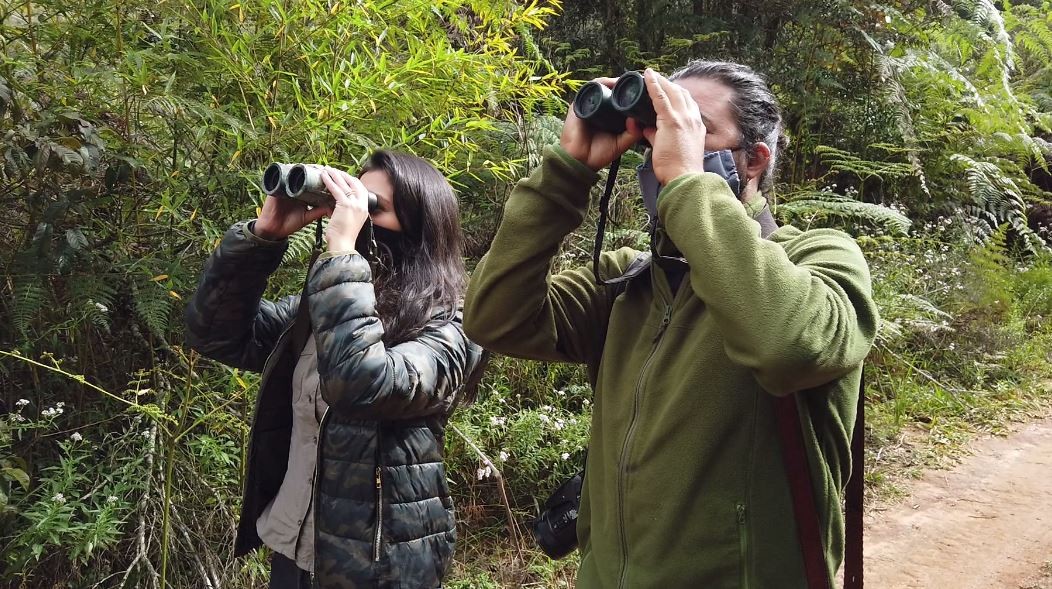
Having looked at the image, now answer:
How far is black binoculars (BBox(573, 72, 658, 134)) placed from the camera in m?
1.47

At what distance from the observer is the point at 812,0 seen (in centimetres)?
679

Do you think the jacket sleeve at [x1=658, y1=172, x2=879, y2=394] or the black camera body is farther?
the black camera body

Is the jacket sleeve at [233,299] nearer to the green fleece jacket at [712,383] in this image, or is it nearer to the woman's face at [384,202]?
the woman's face at [384,202]

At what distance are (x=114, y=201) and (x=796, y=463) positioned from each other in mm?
2321

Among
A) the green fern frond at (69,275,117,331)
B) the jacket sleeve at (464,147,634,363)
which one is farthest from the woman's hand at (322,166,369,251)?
the green fern frond at (69,275,117,331)

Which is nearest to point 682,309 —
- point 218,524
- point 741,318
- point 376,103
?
point 741,318

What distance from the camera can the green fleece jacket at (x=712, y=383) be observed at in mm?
1229

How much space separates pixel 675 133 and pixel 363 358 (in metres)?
0.89

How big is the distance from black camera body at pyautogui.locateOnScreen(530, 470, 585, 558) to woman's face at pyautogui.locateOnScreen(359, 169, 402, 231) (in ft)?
2.96

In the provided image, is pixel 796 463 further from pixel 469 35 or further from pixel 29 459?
pixel 469 35

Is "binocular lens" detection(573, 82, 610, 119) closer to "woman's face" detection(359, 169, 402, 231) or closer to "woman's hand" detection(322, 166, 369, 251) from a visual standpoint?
"woman's hand" detection(322, 166, 369, 251)

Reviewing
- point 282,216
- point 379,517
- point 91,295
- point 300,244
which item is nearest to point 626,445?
point 379,517

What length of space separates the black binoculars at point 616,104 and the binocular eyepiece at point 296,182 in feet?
2.62

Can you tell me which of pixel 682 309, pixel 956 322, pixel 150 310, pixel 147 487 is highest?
pixel 682 309
